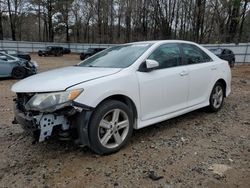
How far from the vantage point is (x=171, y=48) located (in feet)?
14.7

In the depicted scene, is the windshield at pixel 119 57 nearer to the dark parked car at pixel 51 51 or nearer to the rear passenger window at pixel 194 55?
the rear passenger window at pixel 194 55

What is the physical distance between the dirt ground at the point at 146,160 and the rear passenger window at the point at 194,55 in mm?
1139

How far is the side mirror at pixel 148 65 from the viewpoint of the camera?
3775mm

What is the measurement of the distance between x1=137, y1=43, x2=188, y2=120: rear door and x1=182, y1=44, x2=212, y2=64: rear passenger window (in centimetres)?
20

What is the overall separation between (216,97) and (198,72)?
942 mm

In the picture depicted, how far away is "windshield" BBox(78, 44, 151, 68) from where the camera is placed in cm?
398

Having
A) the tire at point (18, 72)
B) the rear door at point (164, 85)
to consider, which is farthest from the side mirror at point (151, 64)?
the tire at point (18, 72)

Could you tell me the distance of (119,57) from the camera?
13.8ft

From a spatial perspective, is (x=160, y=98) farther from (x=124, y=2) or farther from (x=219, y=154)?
(x=124, y=2)

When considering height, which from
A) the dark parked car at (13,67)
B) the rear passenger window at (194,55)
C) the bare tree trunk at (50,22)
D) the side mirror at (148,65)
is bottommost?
the dark parked car at (13,67)

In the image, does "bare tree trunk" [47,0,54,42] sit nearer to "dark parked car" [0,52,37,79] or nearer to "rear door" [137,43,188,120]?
"dark parked car" [0,52,37,79]

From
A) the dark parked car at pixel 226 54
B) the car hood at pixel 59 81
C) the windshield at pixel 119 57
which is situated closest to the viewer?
the car hood at pixel 59 81

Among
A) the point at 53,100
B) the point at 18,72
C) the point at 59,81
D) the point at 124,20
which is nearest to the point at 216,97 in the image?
the point at 59,81

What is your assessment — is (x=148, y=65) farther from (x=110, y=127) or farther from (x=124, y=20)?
(x=124, y=20)
